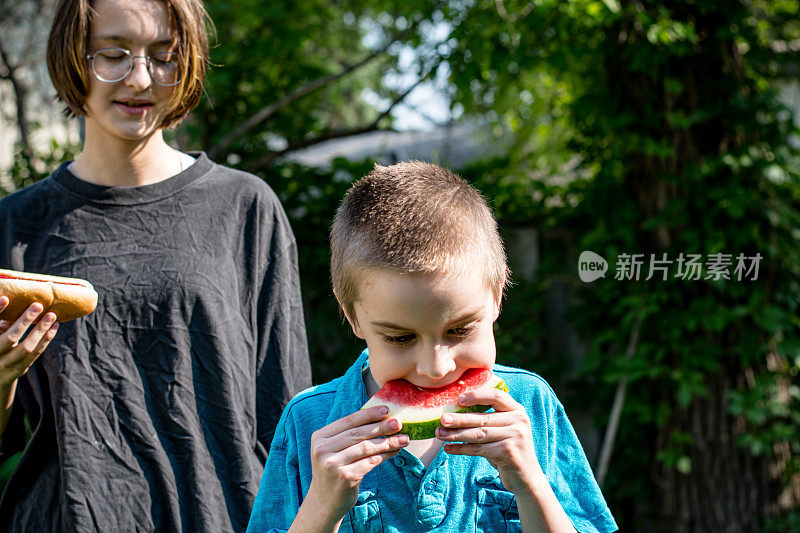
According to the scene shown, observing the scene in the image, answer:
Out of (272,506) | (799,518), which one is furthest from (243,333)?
(799,518)

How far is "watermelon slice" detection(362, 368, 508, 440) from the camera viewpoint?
1.63 metres

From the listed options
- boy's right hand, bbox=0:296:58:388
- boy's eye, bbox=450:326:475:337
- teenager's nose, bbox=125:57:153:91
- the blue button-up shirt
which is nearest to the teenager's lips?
teenager's nose, bbox=125:57:153:91

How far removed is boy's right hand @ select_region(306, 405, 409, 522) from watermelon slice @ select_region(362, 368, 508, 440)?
0.07m

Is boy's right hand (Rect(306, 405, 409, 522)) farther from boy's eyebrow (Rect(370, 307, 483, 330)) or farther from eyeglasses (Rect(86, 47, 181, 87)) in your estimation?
eyeglasses (Rect(86, 47, 181, 87))

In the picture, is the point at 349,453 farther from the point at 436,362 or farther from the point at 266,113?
the point at 266,113

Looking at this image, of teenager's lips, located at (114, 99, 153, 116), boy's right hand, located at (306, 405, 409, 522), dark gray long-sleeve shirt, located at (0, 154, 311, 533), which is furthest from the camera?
teenager's lips, located at (114, 99, 153, 116)

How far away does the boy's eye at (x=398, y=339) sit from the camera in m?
1.59

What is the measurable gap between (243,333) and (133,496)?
53 centimetres

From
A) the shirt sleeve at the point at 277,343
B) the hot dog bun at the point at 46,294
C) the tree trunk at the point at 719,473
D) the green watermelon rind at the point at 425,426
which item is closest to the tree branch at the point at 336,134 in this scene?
the tree trunk at the point at 719,473

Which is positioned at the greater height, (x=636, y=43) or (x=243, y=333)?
(x=636, y=43)

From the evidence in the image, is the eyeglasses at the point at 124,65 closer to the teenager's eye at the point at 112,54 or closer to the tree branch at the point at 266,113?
the teenager's eye at the point at 112,54

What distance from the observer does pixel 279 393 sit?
7.52 feet

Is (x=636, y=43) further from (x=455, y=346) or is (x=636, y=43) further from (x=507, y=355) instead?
(x=455, y=346)

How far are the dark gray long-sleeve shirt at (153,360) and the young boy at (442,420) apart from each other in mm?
464
